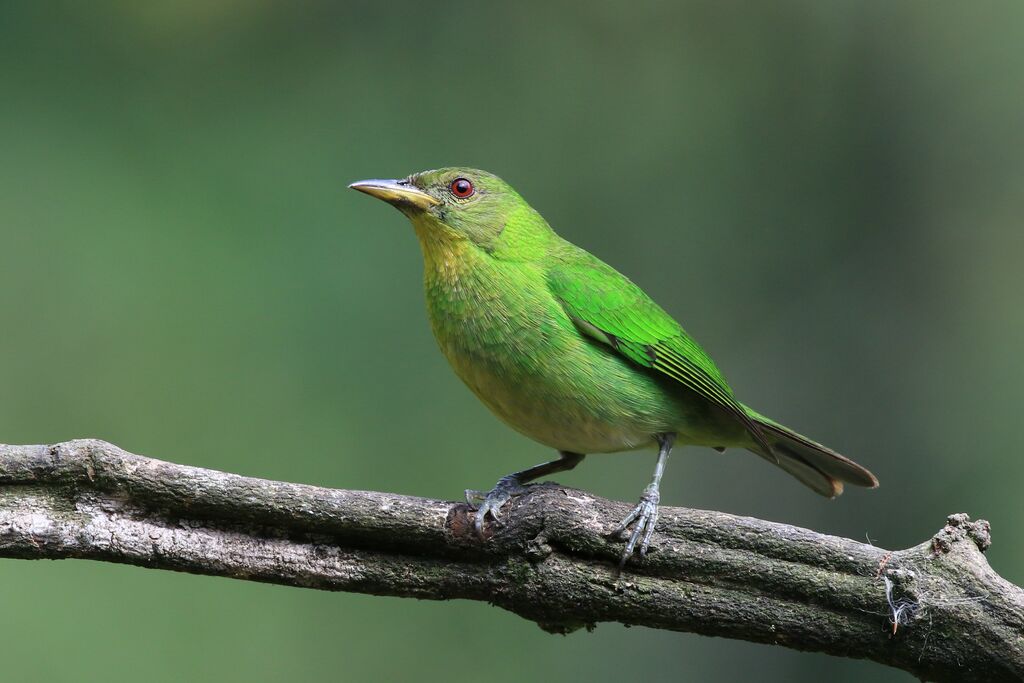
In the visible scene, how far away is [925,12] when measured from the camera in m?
6.05

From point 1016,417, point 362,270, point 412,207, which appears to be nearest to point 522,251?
point 412,207

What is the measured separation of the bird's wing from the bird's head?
0.21 meters

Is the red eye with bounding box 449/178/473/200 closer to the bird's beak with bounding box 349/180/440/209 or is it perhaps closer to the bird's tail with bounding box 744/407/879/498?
the bird's beak with bounding box 349/180/440/209

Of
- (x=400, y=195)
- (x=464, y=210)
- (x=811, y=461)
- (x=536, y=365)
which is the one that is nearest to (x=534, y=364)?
(x=536, y=365)

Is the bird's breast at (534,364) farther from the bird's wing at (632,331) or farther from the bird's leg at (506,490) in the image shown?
the bird's leg at (506,490)

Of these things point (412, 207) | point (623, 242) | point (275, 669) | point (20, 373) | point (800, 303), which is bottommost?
point (275, 669)

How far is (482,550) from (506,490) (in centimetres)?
44

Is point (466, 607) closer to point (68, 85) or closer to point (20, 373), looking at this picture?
point (20, 373)

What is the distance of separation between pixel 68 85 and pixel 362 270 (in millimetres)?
1883

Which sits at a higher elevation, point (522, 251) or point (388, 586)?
point (522, 251)

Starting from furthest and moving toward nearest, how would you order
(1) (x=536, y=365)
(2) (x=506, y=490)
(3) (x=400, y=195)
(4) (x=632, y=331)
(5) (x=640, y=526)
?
1. (3) (x=400, y=195)
2. (4) (x=632, y=331)
3. (1) (x=536, y=365)
4. (2) (x=506, y=490)
5. (5) (x=640, y=526)

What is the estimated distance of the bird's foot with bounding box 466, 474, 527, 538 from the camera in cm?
294

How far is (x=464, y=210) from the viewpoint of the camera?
389 centimetres

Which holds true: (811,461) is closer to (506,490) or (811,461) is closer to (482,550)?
(506,490)
